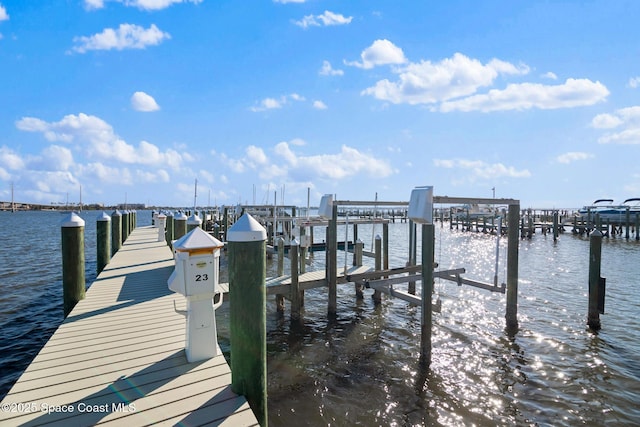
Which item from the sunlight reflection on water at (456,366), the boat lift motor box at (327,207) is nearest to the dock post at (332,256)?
the boat lift motor box at (327,207)

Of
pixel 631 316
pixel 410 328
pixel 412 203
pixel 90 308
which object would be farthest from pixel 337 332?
pixel 631 316

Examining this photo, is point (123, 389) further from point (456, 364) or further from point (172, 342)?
point (456, 364)

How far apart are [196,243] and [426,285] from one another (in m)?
4.08

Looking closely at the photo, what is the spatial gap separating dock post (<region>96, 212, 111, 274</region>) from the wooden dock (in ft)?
13.8

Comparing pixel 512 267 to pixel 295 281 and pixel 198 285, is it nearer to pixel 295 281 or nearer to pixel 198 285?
pixel 295 281

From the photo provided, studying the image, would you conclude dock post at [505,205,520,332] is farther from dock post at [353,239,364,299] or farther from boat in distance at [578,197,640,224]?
boat in distance at [578,197,640,224]

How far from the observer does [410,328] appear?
27.9 ft

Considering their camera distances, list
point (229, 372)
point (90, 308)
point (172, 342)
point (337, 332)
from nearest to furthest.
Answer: point (229, 372) < point (172, 342) < point (90, 308) < point (337, 332)

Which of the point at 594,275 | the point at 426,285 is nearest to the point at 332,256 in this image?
the point at 426,285

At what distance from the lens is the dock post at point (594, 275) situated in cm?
816

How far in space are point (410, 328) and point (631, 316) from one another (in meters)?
6.11

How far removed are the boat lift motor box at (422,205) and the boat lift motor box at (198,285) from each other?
364 centimetres

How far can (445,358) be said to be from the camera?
22.4ft

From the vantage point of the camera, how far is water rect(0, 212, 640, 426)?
5.18 meters
